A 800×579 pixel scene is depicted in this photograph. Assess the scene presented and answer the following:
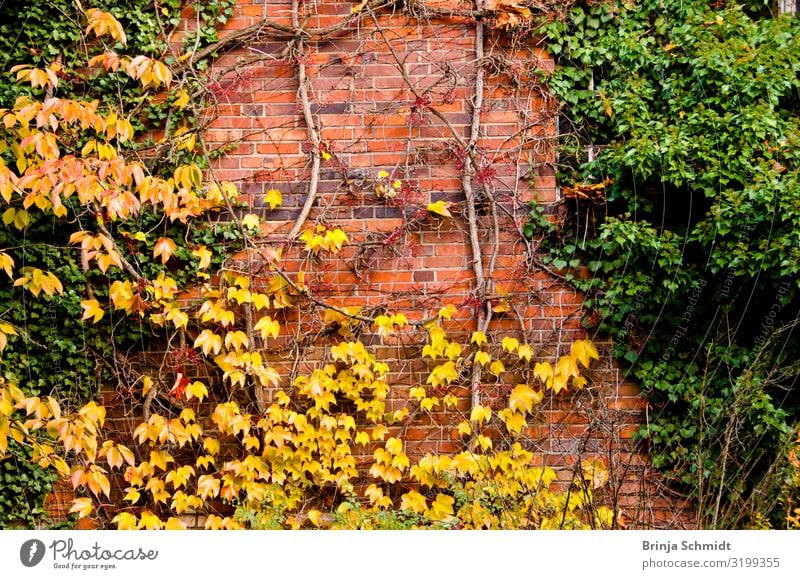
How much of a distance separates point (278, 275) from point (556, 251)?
1.50 m

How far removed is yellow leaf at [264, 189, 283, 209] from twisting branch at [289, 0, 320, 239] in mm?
137

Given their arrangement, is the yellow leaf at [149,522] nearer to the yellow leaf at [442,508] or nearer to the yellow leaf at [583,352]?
the yellow leaf at [442,508]

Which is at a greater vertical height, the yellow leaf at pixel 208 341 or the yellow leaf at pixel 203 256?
the yellow leaf at pixel 203 256

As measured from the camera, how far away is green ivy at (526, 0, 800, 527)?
3.58 m

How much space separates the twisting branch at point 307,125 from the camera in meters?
4.07

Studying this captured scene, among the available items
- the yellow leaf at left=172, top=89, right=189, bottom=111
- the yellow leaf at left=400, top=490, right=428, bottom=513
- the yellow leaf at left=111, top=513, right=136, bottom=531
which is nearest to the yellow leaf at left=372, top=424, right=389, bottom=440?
the yellow leaf at left=400, top=490, right=428, bottom=513

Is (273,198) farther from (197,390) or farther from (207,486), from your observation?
(207,486)

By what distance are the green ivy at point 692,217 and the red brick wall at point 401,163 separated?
195 mm

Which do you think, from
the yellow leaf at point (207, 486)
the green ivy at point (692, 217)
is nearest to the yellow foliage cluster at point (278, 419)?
the yellow leaf at point (207, 486)

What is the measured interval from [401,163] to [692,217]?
5.09ft

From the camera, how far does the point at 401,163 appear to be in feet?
13.6

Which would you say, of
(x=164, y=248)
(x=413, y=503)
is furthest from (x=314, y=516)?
(x=164, y=248)

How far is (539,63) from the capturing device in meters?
4.12
